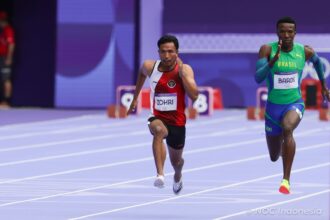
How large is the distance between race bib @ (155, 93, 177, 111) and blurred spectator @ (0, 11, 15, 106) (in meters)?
14.2

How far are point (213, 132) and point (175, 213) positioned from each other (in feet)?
32.6

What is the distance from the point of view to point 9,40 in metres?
25.0

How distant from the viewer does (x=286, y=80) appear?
36.8ft

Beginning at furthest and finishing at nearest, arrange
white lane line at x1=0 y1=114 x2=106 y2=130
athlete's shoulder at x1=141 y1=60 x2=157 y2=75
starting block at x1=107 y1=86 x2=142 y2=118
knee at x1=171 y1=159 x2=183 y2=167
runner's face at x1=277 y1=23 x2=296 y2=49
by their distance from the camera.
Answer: starting block at x1=107 y1=86 x2=142 y2=118 → white lane line at x1=0 y1=114 x2=106 y2=130 → knee at x1=171 y1=159 x2=183 y2=167 → athlete's shoulder at x1=141 y1=60 x2=157 y2=75 → runner's face at x1=277 y1=23 x2=296 y2=49

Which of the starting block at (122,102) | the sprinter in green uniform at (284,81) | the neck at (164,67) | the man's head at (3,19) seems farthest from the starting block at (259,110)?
the neck at (164,67)

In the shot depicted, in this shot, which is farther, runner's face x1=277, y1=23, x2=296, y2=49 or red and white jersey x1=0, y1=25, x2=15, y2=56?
red and white jersey x1=0, y1=25, x2=15, y2=56

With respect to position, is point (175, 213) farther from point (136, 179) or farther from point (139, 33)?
point (139, 33)

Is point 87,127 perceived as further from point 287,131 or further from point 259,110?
point 287,131

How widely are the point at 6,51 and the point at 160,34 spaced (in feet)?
10.4

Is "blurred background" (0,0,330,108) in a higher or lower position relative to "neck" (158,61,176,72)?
lower

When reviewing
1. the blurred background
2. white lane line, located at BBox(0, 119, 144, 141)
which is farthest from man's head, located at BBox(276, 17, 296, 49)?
the blurred background

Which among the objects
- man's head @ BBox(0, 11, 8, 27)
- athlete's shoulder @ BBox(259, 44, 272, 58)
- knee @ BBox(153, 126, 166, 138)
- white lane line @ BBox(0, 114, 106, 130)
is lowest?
white lane line @ BBox(0, 114, 106, 130)

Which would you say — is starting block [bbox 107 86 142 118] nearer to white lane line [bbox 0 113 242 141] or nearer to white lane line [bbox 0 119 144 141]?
white lane line [bbox 0 113 242 141]

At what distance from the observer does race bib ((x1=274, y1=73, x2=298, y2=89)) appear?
36.8ft
